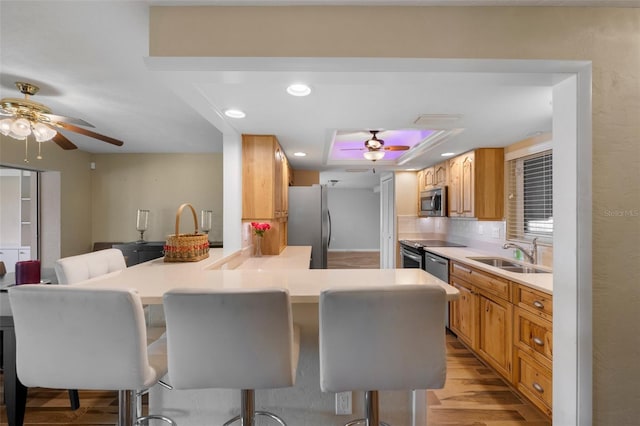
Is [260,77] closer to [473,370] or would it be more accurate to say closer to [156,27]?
[156,27]

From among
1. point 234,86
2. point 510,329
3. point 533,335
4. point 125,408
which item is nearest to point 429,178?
point 510,329

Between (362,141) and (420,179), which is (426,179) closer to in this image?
(420,179)

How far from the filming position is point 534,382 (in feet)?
6.57

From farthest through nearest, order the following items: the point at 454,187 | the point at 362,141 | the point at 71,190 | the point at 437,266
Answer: the point at 71,190
the point at 362,141
the point at 454,187
the point at 437,266

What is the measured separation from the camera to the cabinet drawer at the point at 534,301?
1.88 meters

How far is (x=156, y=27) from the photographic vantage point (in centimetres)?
127

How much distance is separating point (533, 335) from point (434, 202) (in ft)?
7.51

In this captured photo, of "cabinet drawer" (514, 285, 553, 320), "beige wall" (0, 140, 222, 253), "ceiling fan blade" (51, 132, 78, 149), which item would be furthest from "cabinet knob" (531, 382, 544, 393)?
"beige wall" (0, 140, 222, 253)

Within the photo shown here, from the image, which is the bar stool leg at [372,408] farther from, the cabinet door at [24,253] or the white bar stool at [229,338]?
the cabinet door at [24,253]

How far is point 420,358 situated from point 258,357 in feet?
1.97

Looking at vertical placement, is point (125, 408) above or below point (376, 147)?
below

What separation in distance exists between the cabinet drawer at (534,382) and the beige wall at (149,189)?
4206mm

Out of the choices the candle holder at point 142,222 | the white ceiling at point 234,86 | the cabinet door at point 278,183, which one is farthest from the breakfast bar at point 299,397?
the candle holder at point 142,222

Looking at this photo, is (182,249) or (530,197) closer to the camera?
(182,249)
